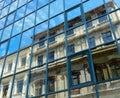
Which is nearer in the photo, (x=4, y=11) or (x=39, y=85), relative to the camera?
(x=39, y=85)

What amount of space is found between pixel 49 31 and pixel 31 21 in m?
2.00

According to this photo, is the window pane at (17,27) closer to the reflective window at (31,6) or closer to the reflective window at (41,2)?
the reflective window at (31,6)

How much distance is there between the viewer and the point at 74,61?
8383mm

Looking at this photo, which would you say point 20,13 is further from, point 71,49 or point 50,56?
point 71,49

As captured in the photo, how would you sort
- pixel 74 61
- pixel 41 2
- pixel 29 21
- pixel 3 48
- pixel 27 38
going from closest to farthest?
pixel 74 61 → pixel 27 38 → pixel 29 21 → pixel 3 48 → pixel 41 2

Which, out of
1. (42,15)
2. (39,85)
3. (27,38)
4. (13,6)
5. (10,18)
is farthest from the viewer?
(13,6)

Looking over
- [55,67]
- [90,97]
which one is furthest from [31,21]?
[90,97]

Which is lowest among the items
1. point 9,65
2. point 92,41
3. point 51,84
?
point 51,84

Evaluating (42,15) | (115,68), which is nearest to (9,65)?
(42,15)

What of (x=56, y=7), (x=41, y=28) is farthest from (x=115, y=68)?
(x=56, y=7)

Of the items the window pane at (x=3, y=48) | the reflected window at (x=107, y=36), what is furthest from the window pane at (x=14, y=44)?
the reflected window at (x=107, y=36)

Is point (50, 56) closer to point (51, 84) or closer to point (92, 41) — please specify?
point (51, 84)

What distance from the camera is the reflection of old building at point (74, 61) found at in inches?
315

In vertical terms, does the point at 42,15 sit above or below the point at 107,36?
above
